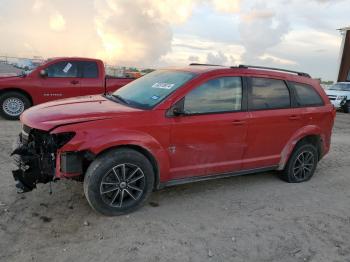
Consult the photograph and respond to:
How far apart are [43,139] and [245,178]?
3309 millimetres

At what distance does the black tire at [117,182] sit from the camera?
411cm

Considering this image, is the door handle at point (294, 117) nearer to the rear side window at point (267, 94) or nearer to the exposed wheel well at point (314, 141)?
the rear side window at point (267, 94)

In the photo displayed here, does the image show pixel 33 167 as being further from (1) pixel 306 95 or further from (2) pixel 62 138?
(1) pixel 306 95

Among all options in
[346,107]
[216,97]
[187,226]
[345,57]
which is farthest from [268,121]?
[345,57]

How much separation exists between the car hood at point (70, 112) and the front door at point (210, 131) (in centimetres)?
70

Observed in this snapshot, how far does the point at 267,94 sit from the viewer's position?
541 centimetres

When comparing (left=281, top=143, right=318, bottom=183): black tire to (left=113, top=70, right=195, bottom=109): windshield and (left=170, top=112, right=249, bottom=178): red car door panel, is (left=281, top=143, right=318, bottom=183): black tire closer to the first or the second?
(left=170, top=112, right=249, bottom=178): red car door panel

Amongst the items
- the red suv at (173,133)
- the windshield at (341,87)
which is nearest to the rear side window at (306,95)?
the red suv at (173,133)

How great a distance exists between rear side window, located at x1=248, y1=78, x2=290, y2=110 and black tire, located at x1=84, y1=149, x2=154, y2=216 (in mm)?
1829

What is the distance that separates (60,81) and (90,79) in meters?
0.82

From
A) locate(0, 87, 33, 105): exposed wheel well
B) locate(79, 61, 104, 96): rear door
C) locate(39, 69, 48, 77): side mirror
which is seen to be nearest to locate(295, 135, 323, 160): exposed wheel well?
locate(79, 61, 104, 96): rear door

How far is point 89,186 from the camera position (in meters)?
4.10

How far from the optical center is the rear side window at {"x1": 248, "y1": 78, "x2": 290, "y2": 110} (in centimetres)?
521

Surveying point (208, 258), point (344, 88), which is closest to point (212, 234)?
point (208, 258)
